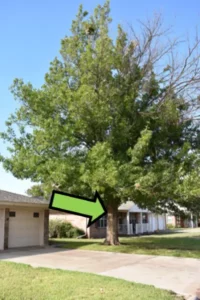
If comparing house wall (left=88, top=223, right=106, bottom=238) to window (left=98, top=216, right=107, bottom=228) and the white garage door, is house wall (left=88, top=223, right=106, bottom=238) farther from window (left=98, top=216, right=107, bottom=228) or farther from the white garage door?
the white garage door

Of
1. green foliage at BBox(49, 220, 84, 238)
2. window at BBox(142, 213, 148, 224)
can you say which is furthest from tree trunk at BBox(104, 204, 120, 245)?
window at BBox(142, 213, 148, 224)

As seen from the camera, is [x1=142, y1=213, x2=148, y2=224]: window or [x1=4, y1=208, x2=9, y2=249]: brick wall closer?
[x1=4, y1=208, x2=9, y2=249]: brick wall

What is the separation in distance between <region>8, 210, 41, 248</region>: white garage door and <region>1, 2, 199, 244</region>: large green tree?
2.43 meters

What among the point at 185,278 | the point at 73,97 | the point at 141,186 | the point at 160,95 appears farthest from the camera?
the point at 160,95

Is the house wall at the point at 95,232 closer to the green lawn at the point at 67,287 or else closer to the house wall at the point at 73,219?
the house wall at the point at 73,219

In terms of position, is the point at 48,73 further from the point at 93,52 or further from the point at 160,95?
the point at 160,95

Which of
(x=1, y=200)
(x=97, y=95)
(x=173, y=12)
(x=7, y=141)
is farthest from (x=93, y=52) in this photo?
(x=1, y=200)

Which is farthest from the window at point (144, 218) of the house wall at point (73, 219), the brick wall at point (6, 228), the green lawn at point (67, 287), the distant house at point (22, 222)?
the green lawn at point (67, 287)

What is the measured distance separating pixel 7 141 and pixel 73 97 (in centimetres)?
465

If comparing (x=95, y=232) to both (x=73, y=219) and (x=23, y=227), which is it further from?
(x=23, y=227)

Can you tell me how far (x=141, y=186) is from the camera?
47.2 feet

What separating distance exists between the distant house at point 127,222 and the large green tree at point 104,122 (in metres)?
11.3

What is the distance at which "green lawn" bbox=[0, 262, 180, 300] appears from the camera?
22.1 ft

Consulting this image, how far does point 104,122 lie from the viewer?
15758mm
